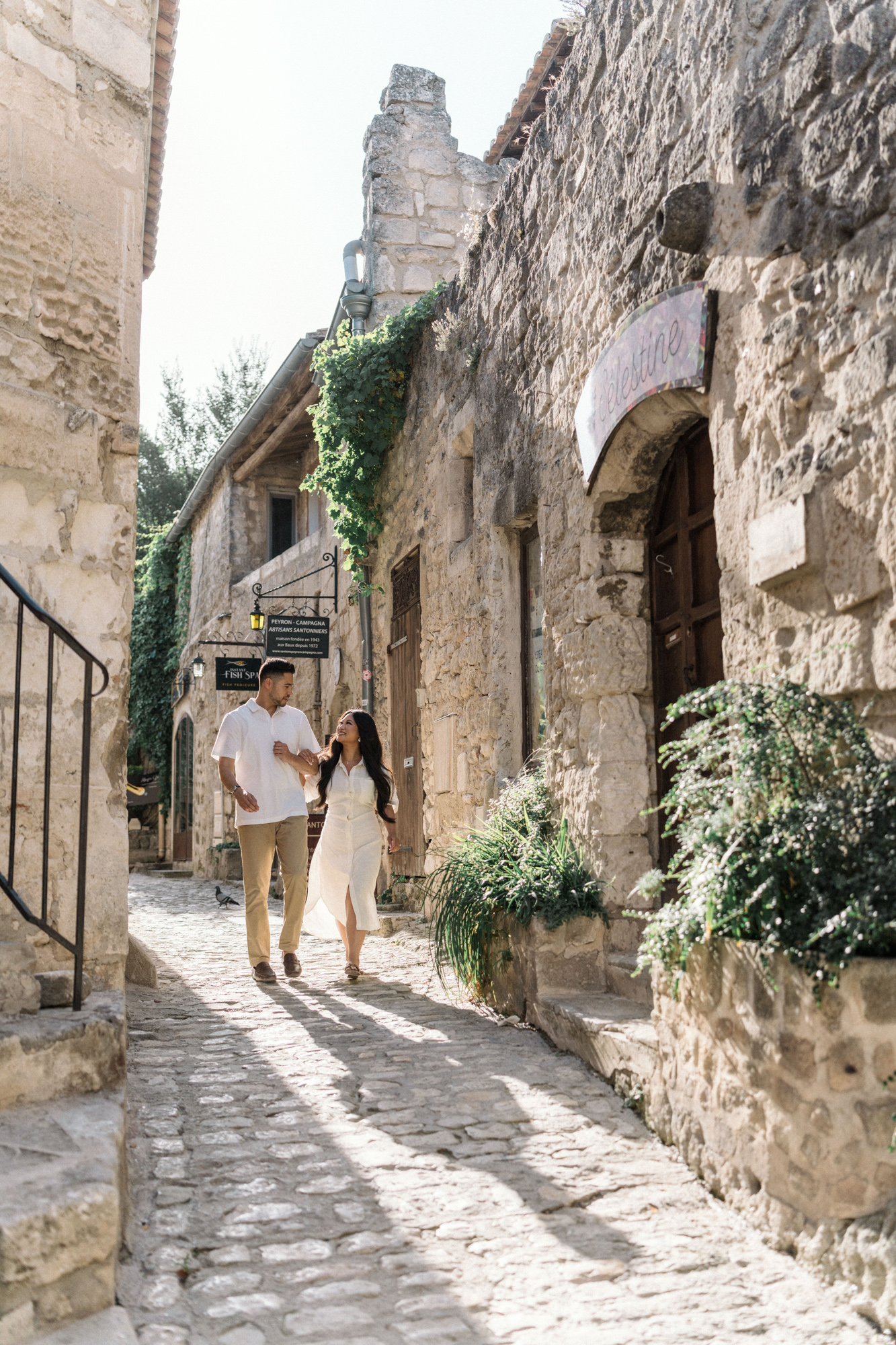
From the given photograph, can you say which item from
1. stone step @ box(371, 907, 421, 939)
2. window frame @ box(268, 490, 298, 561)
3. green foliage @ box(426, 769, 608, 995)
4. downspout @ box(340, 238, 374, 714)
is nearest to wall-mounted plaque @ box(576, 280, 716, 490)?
green foliage @ box(426, 769, 608, 995)

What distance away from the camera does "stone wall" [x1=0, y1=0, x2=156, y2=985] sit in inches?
131

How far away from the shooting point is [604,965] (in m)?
4.32

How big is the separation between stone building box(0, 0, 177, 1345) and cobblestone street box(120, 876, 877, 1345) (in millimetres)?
525

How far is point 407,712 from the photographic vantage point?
328 inches

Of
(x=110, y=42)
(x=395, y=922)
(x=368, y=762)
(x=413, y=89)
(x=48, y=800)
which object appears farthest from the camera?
(x=413, y=89)

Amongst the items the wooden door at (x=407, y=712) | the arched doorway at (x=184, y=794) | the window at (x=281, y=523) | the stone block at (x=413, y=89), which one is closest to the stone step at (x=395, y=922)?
the wooden door at (x=407, y=712)

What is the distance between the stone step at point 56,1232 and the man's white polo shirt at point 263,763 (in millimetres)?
2999

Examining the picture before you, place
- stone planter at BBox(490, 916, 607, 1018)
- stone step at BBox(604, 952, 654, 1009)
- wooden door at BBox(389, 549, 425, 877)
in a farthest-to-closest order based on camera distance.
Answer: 1. wooden door at BBox(389, 549, 425, 877)
2. stone planter at BBox(490, 916, 607, 1018)
3. stone step at BBox(604, 952, 654, 1009)

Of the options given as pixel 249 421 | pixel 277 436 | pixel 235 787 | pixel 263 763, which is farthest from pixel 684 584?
pixel 277 436

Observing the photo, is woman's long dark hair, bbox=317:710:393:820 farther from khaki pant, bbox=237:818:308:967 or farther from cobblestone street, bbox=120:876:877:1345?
cobblestone street, bbox=120:876:877:1345

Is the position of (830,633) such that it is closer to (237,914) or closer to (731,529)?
(731,529)

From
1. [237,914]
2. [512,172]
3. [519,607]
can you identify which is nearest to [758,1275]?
[519,607]

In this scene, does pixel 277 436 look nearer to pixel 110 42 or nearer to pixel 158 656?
pixel 158 656

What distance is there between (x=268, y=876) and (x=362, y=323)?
651 centimetres
